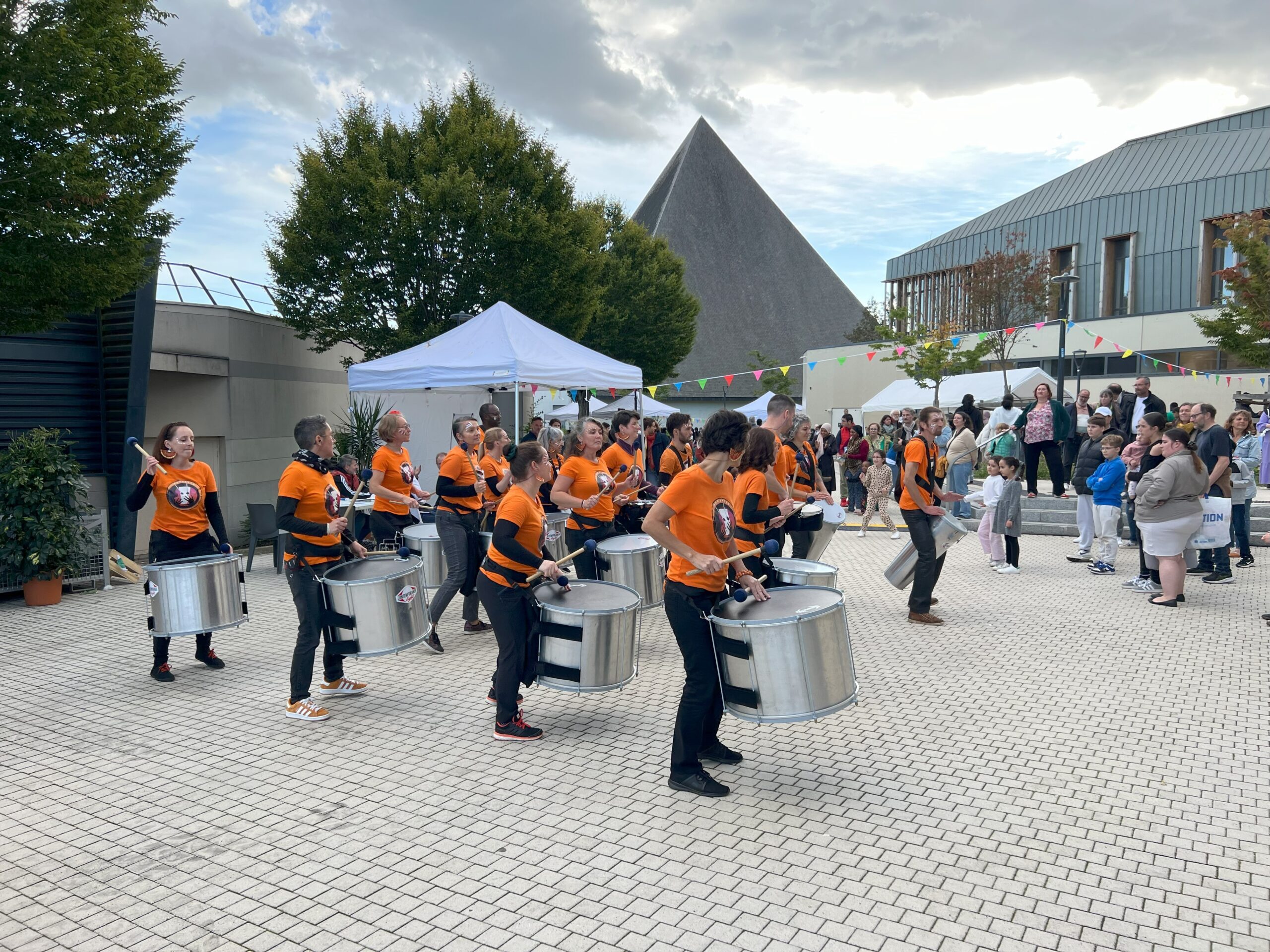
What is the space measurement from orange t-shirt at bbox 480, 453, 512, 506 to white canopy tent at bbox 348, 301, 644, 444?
14.5 ft

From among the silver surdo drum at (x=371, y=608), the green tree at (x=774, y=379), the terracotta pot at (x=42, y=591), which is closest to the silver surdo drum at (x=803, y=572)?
the silver surdo drum at (x=371, y=608)

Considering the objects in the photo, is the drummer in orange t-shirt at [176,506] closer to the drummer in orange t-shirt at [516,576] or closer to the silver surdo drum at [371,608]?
the silver surdo drum at [371,608]

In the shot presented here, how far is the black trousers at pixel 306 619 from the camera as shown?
5.41m

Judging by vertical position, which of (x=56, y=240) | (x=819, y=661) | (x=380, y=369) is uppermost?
(x=56, y=240)

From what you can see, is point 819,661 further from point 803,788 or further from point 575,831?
point 575,831

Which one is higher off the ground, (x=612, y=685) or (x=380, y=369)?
(x=380, y=369)

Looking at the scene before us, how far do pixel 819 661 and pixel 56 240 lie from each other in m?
8.38

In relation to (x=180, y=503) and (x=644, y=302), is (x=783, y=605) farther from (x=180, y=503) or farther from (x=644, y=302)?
(x=644, y=302)

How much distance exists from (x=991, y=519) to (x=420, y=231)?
13195 mm

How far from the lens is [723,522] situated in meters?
4.25

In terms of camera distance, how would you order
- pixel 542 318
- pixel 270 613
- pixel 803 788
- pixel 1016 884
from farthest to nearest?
pixel 542 318, pixel 270 613, pixel 803 788, pixel 1016 884

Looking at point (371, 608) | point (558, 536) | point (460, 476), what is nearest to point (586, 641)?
point (371, 608)

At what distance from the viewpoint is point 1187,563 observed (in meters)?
9.27

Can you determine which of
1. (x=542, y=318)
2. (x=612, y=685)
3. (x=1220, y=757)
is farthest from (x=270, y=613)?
(x=542, y=318)
